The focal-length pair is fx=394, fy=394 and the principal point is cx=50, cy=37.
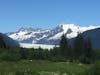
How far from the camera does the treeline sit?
132m

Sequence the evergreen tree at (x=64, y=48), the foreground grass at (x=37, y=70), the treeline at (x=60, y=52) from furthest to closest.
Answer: the evergreen tree at (x=64, y=48), the treeline at (x=60, y=52), the foreground grass at (x=37, y=70)

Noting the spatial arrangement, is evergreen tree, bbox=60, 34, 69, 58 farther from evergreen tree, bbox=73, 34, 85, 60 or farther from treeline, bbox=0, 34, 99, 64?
evergreen tree, bbox=73, 34, 85, 60

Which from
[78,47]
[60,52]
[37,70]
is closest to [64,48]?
[60,52]

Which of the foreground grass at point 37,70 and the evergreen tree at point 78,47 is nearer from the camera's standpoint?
the foreground grass at point 37,70

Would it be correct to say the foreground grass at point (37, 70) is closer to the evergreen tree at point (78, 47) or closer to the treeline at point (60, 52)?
the treeline at point (60, 52)

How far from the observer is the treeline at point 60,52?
132 m

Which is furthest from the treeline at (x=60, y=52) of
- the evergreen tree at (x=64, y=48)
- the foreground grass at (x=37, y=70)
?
the foreground grass at (x=37, y=70)

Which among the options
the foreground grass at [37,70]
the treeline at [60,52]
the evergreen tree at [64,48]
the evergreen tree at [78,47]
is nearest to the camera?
the foreground grass at [37,70]

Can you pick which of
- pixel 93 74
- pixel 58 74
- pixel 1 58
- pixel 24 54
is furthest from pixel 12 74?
pixel 24 54

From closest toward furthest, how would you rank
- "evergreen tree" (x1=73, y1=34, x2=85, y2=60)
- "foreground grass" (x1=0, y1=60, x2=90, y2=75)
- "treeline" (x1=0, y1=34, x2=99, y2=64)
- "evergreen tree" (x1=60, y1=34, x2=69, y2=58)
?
"foreground grass" (x1=0, y1=60, x2=90, y2=75)
"treeline" (x1=0, y1=34, x2=99, y2=64)
"evergreen tree" (x1=73, y1=34, x2=85, y2=60)
"evergreen tree" (x1=60, y1=34, x2=69, y2=58)

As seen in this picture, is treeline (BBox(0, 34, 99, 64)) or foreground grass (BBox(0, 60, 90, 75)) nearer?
foreground grass (BBox(0, 60, 90, 75))

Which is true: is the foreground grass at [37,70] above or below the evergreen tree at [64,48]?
below

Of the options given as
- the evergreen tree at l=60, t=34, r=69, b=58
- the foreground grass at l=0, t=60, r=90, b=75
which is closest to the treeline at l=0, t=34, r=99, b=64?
the evergreen tree at l=60, t=34, r=69, b=58

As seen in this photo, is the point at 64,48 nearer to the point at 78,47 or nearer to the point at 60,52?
the point at 60,52
